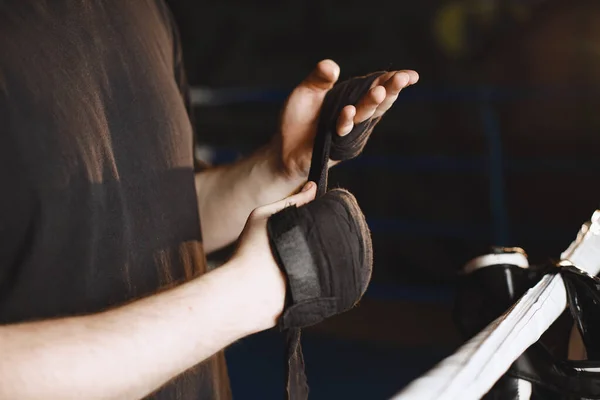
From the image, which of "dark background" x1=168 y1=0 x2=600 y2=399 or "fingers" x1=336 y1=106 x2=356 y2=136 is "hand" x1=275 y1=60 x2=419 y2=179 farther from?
"dark background" x1=168 y1=0 x2=600 y2=399

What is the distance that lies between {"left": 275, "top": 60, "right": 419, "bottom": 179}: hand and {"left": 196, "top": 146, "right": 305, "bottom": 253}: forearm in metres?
0.03

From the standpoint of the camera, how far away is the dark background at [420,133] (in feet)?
9.17

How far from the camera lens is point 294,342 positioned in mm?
717

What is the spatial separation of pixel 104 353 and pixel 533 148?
606cm

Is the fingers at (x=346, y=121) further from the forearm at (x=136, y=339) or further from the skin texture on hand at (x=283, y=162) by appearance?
the forearm at (x=136, y=339)

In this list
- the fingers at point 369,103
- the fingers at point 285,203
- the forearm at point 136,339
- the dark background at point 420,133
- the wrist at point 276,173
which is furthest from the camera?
the dark background at point 420,133

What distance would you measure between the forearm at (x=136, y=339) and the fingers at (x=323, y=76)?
0.37 metres

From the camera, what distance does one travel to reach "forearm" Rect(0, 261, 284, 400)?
0.58 meters

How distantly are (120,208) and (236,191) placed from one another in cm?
29

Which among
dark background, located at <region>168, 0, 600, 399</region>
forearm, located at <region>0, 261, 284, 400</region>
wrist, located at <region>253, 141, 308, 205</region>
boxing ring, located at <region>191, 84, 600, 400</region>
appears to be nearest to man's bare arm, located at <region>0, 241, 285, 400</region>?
forearm, located at <region>0, 261, 284, 400</region>

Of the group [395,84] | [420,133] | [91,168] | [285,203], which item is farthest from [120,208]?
[420,133]

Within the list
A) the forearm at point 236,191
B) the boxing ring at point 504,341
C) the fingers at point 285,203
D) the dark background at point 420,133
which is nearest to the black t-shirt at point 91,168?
the forearm at point 236,191

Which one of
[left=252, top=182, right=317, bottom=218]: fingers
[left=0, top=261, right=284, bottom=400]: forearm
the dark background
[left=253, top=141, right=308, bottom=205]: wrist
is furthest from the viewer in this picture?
the dark background

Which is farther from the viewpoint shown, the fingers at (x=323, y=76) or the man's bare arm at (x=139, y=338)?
the fingers at (x=323, y=76)
